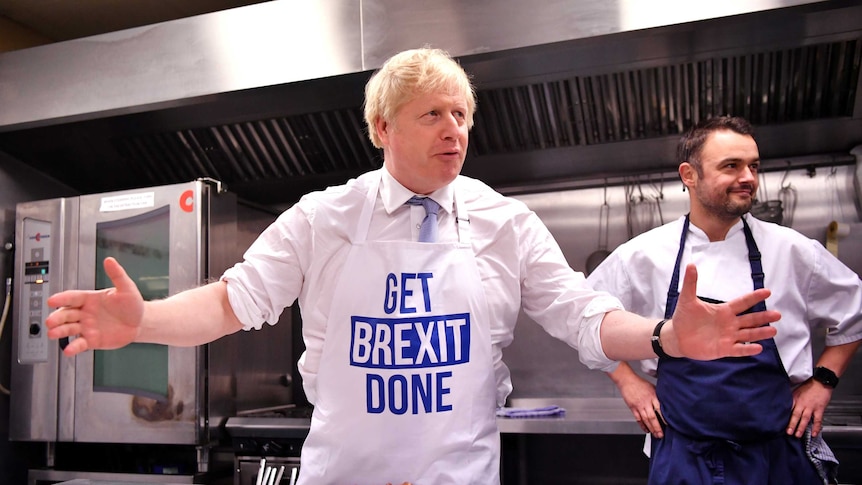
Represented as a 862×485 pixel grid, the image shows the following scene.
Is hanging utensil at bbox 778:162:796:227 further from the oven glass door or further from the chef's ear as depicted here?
the oven glass door

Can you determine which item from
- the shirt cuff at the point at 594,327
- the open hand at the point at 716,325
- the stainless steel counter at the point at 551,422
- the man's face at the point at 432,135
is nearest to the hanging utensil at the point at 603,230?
the stainless steel counter at the point at 551,422

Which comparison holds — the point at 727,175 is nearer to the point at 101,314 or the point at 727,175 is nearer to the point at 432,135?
the point at 432,135

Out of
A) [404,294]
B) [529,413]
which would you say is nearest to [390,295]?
[404,294]

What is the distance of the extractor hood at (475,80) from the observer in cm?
251

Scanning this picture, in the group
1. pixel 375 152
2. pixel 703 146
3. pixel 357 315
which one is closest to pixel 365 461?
pixel 357 315

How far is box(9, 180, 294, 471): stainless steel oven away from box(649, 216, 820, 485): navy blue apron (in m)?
1.90

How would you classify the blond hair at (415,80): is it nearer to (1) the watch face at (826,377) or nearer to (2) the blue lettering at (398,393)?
(2) the blue lettering at (398,393)

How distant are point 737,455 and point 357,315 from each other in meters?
1.15

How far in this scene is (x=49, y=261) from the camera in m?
3.23

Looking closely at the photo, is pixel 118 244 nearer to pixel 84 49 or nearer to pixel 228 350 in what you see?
pixel 228 350

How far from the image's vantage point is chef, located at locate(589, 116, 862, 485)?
1.88 metres

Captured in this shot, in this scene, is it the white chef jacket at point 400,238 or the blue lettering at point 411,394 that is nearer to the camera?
the blue lettering at point 411,394

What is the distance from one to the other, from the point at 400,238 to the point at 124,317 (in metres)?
0.63

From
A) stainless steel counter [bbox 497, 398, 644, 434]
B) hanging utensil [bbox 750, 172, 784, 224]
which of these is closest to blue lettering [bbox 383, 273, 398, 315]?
stainless steel counter [bbox 497, 398, 644, 434]
